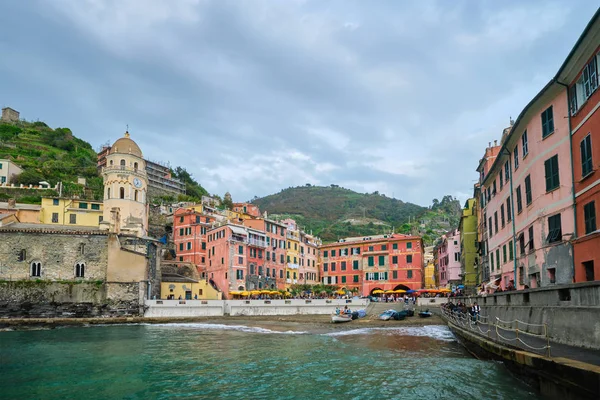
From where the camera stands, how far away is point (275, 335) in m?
36.6

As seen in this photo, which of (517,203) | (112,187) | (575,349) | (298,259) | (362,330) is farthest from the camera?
(298,259)

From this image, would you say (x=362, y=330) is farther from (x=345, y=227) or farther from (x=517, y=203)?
(x=345, y=227)

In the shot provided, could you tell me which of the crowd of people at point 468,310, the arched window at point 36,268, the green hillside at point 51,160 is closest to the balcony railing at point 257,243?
the arched window at point 36,268

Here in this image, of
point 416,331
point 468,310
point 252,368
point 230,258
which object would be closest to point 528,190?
point 468,310

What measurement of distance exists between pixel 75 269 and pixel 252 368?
3844 centimetres

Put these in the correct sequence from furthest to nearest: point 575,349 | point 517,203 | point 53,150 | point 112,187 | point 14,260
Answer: point 53,150, point 112,187, point 14,260, point 517,203, point 575,349

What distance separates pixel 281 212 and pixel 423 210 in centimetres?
6324

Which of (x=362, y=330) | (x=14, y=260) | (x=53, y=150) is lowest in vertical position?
(x=362, y=330)

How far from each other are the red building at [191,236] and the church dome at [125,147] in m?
16.4

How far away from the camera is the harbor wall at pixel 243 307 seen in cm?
5262

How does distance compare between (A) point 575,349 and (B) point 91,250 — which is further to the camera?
(B) point 91,250

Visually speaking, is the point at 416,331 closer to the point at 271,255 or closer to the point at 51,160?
the point at 271,255

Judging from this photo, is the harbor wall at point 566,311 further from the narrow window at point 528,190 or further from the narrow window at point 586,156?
the narrow window at point 528,190

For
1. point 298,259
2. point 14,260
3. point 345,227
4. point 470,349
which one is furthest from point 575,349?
point 345,227
